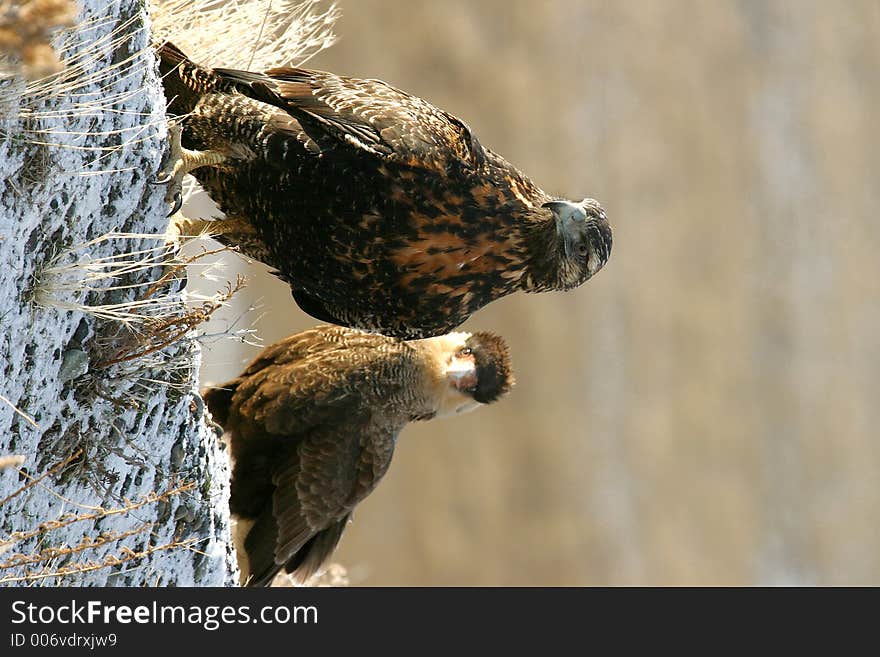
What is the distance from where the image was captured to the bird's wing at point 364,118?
3.62 metres

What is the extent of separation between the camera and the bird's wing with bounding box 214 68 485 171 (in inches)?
143

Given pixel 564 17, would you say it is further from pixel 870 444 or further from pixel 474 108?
pixel 870 444

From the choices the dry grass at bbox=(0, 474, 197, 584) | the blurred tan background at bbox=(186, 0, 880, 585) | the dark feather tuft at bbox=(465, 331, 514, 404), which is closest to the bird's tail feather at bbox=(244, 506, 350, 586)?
the dark feather tuft at bbox=(465, 331, 514, 404)

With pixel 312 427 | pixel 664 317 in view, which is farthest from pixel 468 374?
pixel 664 317

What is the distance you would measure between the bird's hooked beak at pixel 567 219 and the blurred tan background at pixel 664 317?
8.38 metres

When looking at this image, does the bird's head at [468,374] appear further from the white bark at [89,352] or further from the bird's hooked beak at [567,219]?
the white bark at [89,352]

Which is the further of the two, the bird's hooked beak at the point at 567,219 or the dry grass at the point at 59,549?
the bird's hooked beak at the point at 567,219

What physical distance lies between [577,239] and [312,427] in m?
1.50

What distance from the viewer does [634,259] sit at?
42.2ft

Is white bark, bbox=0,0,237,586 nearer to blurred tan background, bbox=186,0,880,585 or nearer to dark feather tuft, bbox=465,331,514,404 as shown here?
dark feather tuft, bbox=465,331,514,404

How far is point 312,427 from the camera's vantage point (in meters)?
4.77

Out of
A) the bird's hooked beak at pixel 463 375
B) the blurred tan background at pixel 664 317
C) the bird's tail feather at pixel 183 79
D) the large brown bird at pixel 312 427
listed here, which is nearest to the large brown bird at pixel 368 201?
the bird's tail feather at pixel 183 79

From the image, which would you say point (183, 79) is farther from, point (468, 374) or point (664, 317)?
point (664, 317)
